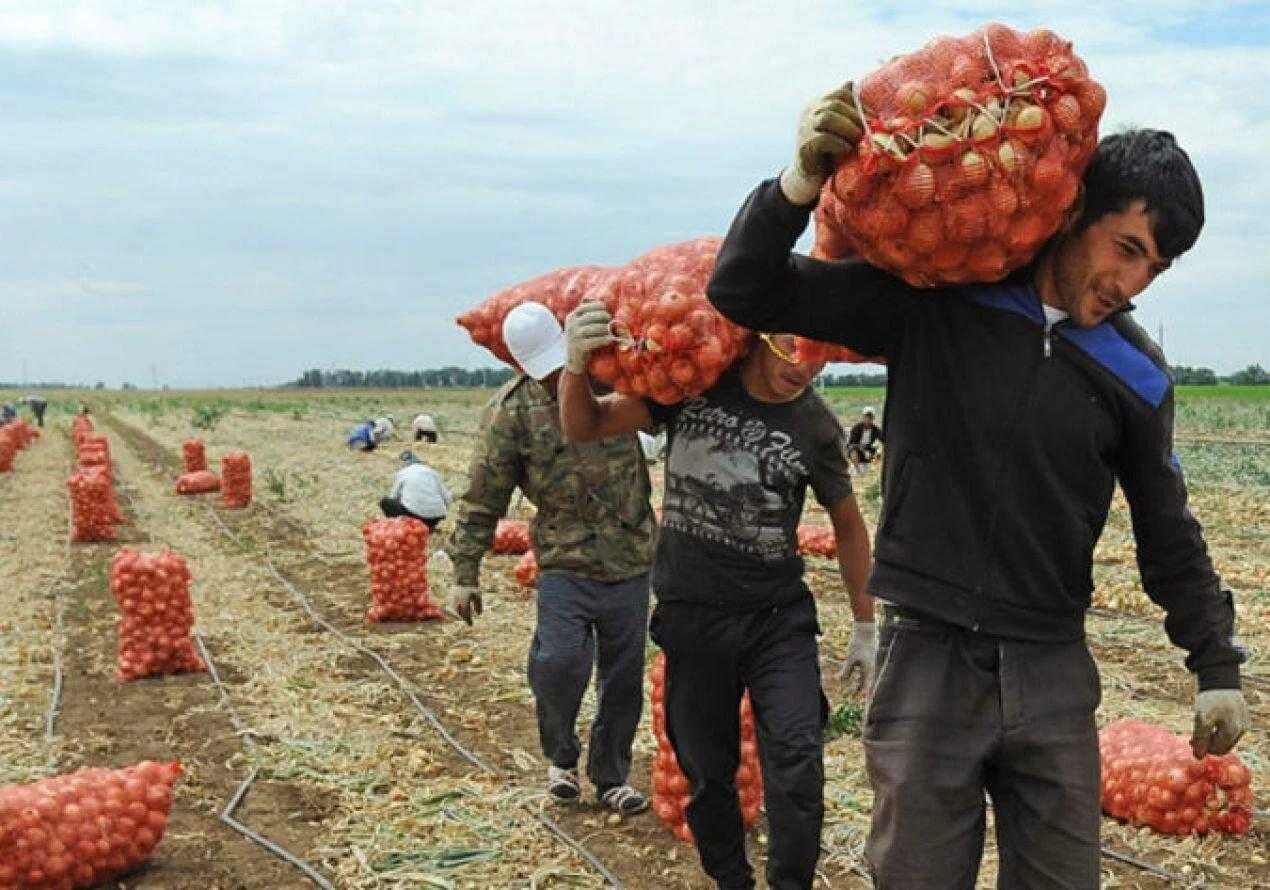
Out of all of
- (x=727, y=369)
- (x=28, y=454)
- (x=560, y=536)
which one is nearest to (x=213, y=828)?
(x=560, y=536)

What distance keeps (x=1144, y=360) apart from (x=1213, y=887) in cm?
254

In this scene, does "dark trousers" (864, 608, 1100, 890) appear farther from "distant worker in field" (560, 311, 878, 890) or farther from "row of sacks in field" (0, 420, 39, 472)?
"row of sacks in field" (0, 420, 39, 472)

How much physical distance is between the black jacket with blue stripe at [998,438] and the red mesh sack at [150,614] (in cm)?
564

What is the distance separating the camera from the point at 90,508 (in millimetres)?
13578

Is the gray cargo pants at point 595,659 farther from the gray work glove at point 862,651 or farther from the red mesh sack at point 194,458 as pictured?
the red mesh sack at point 194,458

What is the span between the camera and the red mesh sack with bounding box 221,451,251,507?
1658 centimetres

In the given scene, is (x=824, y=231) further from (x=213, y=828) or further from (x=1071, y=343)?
(x=213, y=828)

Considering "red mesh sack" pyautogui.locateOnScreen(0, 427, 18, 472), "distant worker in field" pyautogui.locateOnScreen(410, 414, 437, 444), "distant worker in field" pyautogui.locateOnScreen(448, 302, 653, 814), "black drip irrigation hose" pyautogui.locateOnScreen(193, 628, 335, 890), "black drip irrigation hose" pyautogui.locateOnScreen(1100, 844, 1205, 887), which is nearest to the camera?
"black drip irrigation hose" pyautogui.locateOnScreen(1100, 844, 1205, 887)

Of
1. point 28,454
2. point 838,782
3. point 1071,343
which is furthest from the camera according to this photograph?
point 28,454

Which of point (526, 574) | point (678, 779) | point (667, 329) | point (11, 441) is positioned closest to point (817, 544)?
point (526, 574)

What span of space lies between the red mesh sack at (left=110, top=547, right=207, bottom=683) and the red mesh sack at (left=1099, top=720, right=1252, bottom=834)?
5.00 metres

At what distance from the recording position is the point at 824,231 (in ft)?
8.57

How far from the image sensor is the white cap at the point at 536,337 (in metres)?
4.24

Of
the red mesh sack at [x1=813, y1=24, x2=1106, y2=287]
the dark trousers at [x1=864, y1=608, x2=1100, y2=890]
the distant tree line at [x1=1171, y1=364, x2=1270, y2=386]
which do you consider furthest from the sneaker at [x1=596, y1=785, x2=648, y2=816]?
the distant tree line at [x1=1171, y1=364, x2=1270, y2=386]
